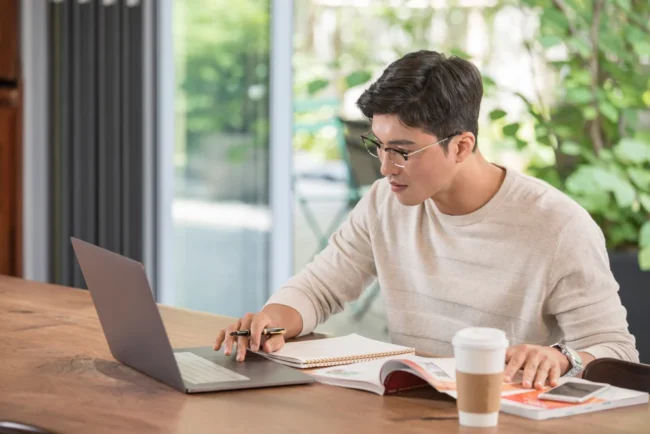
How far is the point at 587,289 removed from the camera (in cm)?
204

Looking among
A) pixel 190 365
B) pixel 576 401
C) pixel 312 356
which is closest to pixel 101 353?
pixel 190 365

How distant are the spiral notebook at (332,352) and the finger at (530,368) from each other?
1.03ft

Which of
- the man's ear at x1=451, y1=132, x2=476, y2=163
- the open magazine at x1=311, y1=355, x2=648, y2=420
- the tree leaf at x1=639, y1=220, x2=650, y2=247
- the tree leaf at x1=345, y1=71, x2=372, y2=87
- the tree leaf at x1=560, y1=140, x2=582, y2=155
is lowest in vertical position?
the tree leaf at x1=639, y1=220, x2=650, y2=247

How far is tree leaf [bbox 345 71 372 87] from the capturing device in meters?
4.68

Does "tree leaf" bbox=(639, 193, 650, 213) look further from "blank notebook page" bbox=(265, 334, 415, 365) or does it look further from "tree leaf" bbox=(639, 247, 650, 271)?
"blank notebook page" bbox=(265, 334, 415, 365)

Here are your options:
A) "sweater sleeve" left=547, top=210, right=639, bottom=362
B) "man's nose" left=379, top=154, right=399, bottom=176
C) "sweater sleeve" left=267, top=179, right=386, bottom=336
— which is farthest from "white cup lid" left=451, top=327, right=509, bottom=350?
"sweater sleeve" left=267, top=179, right=386, bottom=336

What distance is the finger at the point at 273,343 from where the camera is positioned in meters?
1.96

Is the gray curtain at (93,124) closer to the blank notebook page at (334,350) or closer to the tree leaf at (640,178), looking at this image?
the tree leaf at (640,178)

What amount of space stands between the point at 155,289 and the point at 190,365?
3.20 meters

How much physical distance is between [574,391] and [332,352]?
508 mm

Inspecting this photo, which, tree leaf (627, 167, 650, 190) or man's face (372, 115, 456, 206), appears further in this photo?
tree leaf (627, 167, 650, 190)

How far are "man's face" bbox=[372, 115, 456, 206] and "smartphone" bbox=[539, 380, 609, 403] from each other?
0.67 meters

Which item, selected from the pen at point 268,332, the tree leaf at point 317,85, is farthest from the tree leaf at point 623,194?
the pen at point 268,332

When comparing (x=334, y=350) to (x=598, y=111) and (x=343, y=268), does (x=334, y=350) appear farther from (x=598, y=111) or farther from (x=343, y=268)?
Result: (x=598, y=111)
